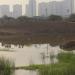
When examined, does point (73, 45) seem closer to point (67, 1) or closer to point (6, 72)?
point (6, 72)

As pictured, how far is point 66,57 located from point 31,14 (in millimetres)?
Answer: 28079

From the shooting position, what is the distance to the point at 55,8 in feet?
125

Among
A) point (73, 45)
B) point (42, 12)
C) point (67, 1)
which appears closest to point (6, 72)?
point (73, 45)

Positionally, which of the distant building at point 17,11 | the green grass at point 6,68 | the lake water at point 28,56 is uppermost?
the distant building at point 17,11

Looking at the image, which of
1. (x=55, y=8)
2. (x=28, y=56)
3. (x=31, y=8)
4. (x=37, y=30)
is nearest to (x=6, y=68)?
(x=28, y=56)

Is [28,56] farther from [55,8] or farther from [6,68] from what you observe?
[55,8]

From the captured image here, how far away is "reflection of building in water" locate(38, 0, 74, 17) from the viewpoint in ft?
111

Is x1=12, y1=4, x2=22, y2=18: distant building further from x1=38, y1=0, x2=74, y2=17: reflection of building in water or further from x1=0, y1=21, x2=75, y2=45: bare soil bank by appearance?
x1=0, y1=21, x2=75, y2=45: bare soil bank

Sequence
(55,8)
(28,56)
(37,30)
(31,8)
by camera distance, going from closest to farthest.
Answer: (28,56), (37,30), (31,8), (55,8)

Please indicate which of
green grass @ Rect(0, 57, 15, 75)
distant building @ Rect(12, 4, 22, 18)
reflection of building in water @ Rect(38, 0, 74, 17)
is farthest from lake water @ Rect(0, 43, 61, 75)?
distant building @ Rect(12, 4, 22, 18)

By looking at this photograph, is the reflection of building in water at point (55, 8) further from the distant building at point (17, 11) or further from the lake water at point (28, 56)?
the lake water at point (28, 56)

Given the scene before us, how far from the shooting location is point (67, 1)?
113 ft

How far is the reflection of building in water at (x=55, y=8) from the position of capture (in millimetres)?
33859

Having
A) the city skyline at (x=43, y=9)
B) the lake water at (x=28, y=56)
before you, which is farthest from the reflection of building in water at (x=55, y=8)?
the lake water at (x=28, y=56)
